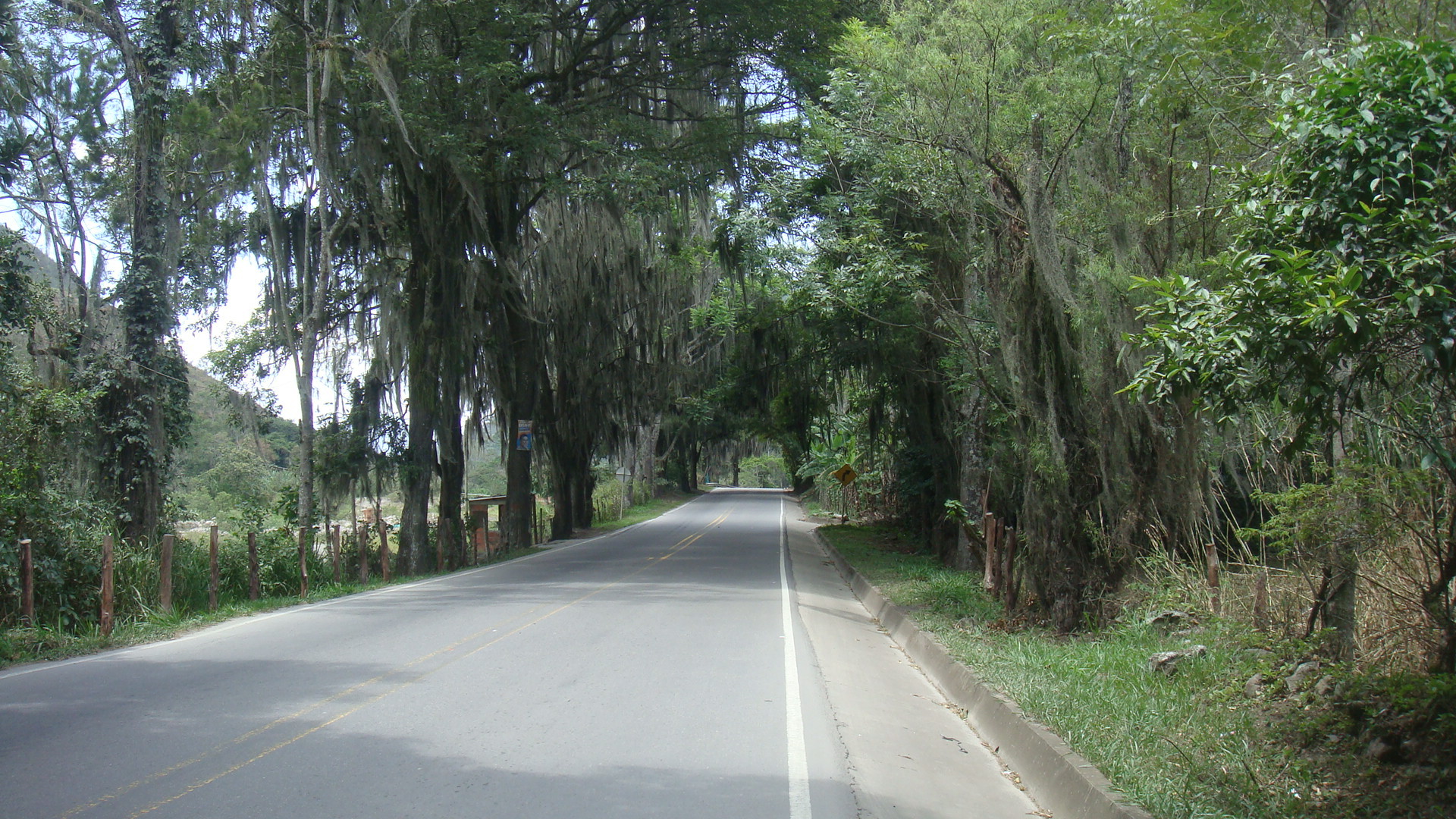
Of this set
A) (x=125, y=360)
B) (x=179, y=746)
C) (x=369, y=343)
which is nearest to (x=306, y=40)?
(x=125, y=360)

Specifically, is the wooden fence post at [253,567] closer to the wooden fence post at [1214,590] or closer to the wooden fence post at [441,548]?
the wooden fence post at [441,548]

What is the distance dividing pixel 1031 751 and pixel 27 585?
32.6ft

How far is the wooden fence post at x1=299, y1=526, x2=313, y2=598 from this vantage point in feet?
49.4

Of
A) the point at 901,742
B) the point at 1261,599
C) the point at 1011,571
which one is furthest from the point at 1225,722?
the point at 1011,571

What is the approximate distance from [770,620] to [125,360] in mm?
10606

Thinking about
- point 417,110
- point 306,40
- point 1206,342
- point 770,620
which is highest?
point 306,40

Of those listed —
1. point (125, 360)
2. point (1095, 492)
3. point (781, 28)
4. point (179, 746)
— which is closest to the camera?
point (179, 746)

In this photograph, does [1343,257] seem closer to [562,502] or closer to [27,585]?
[27,585]

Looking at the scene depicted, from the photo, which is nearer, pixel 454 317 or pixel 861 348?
pixel 861 348

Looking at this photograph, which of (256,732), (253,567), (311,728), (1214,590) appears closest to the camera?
(256,732)

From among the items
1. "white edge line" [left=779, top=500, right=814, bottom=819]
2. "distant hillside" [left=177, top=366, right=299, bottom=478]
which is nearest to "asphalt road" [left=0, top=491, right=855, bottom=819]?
"white edge line" [left=779, top=500, right=814, bottom=819]

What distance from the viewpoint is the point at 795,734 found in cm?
656

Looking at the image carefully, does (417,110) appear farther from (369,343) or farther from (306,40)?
(369,343)

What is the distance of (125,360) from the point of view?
586 inches
